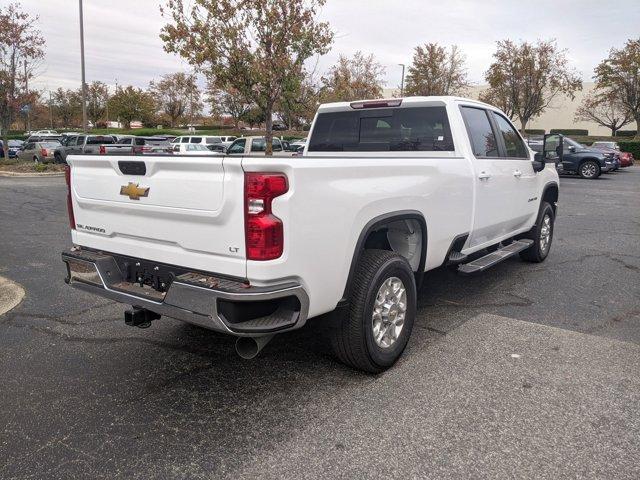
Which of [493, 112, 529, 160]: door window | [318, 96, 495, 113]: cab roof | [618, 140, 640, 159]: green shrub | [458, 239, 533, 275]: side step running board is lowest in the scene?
[458, 239, 533, 275]: side step running board

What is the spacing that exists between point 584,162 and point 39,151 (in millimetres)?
25962

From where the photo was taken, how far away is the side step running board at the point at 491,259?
16.1 ft

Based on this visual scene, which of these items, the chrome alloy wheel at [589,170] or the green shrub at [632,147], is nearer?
the chrome alloy wheel at [589,170]

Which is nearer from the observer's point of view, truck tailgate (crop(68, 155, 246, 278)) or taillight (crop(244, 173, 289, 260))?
taillight (crop(244, 173, 289, 260))

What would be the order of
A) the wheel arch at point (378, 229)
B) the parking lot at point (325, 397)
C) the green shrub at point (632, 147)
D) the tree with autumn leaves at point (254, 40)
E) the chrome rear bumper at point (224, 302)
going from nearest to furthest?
the parking lot at point (325, 397)
the chrome rear bumper at point (224, 302)
the wheel arch at point (378, 229)
the tree with autumn leaves at point (254, 40)
the green shrub at point (632, 147)

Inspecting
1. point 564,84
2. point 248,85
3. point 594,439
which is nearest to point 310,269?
point 594,439

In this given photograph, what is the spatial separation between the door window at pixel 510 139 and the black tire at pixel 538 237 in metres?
0.89

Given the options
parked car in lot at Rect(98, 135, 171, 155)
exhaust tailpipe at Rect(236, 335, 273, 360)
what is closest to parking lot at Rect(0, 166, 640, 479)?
exhaust tailpipe at Rect(236, 335, 273, 360)

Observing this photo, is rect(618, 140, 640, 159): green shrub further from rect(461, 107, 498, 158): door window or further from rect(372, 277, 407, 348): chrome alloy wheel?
rect(372, 277, 407, 348): chrome alloy wheel

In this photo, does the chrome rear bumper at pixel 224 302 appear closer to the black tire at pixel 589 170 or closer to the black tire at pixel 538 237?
the black tire at pixel 538 237

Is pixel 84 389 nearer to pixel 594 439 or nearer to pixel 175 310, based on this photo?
pixel 175 310

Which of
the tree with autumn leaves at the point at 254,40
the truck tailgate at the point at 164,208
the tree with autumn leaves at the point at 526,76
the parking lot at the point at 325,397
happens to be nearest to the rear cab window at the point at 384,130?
the parking lot at the point at 325,397

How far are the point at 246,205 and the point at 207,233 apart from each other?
35 cm

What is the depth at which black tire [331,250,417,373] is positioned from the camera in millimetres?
3529
